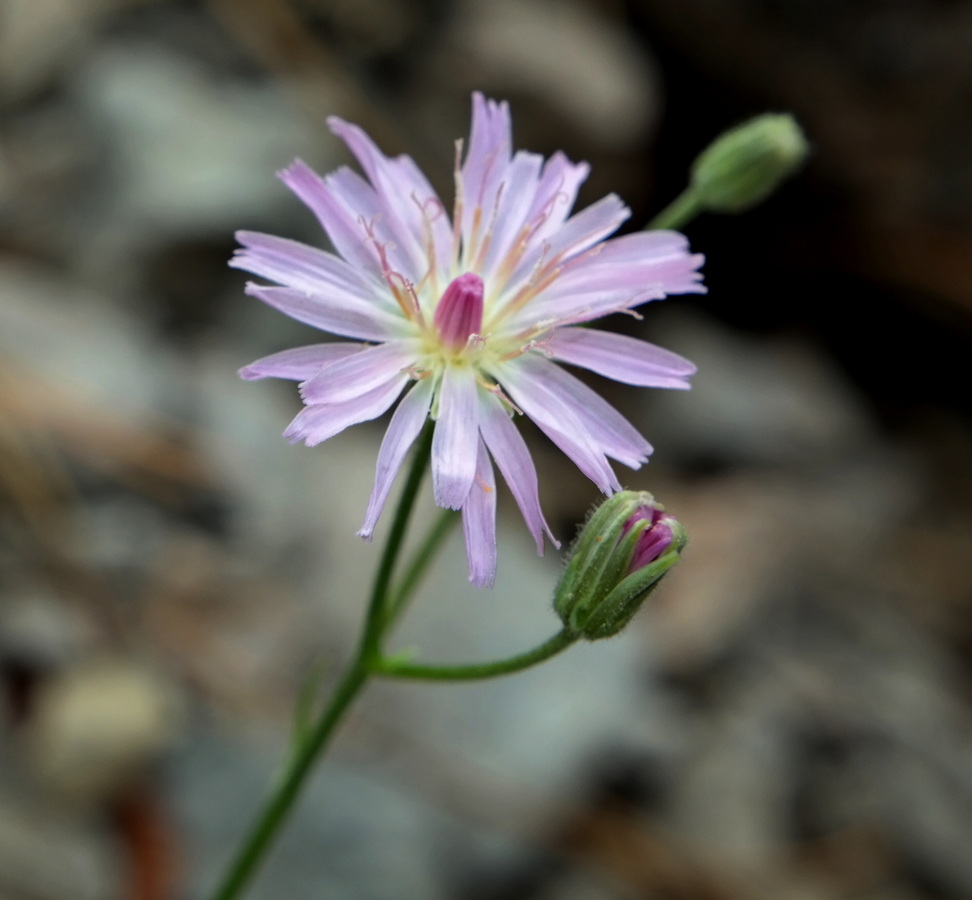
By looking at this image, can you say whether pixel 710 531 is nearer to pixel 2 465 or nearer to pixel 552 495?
pixel 552 495

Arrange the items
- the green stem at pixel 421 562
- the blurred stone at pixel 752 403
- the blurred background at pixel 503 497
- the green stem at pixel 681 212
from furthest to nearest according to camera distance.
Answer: the blurred stone at pixel 752 403 < the blurred background at pixel 503 497 < the green stem at pixel 681 212 < the green stem at pixel 421 562

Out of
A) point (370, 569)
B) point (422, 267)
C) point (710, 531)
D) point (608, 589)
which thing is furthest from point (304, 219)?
point (608, 589)

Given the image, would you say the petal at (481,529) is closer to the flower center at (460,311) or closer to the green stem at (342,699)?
the green stem at (342,699)

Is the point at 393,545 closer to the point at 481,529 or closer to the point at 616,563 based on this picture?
the point at 481,529

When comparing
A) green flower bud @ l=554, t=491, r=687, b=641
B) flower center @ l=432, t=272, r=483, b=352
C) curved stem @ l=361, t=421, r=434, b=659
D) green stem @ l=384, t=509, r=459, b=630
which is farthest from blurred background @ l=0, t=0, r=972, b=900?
flower center @ l=432, t=272, r=483, b=352

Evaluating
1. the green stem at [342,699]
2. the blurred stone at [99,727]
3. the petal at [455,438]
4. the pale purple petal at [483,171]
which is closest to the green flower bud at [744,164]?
the pale purple petal at [483,171]
